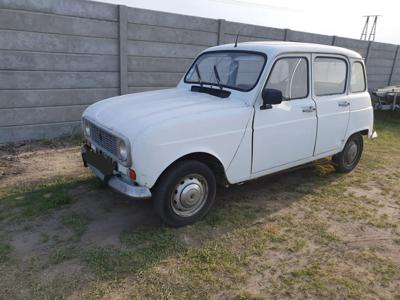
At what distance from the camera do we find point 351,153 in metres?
5.51

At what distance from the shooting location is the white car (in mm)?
3238

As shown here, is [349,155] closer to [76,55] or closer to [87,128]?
[87,128]

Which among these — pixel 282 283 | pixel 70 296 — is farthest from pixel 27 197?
pixel 282 283

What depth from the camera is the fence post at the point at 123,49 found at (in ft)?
21.4

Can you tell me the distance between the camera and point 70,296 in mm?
2650

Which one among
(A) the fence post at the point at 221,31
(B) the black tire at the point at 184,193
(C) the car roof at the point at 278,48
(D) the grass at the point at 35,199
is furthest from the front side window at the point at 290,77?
(A) the fence post at the point at 221,31

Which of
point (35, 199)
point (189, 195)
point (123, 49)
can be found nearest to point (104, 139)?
point (189, 195)

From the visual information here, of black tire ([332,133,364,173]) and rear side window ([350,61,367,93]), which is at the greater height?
rear side window ([350,61,367,93])

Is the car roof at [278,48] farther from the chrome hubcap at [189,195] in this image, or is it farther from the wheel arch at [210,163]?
the chrome hubcap at [189,195]

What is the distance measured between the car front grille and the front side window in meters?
1.81

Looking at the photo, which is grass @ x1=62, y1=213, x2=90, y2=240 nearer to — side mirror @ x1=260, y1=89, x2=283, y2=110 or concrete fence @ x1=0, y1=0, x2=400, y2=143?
side mirror @ x1=260, y1=89, x2=283, y2=110

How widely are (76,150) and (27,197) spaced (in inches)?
75.7

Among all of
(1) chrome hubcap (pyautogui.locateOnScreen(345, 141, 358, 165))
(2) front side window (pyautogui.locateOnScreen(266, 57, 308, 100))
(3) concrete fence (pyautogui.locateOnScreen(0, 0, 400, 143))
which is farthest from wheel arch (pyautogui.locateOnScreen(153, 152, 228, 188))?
(3) concrete fence (pyautogui.locateOnScreen(0, 0, 400, 143))

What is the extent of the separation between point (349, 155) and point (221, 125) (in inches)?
115
